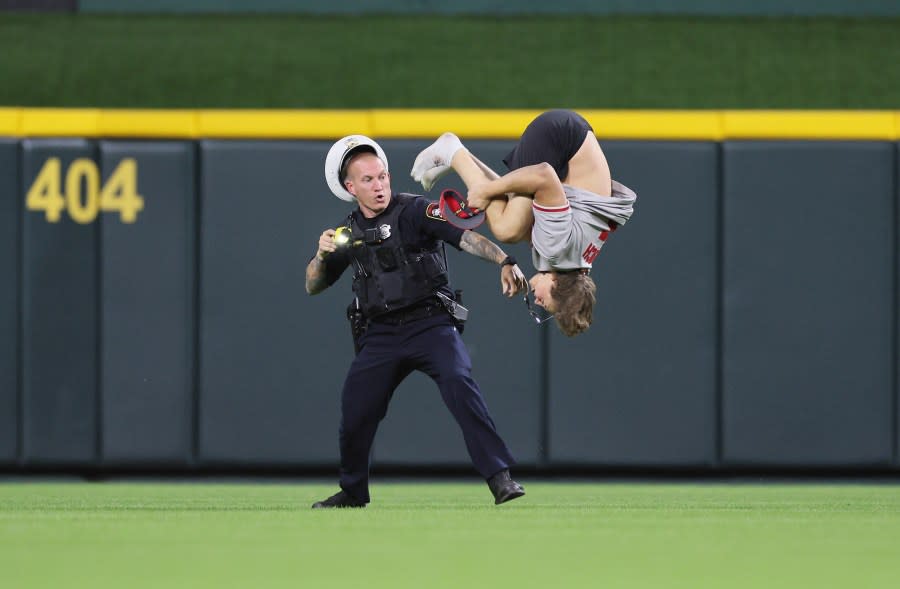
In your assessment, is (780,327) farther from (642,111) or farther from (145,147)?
(145,147)

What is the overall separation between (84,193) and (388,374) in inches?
128

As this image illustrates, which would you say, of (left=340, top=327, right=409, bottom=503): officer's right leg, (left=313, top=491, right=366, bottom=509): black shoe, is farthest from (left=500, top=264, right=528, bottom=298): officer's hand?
(left=313, top=491, right=366, bottom=509): black shoe

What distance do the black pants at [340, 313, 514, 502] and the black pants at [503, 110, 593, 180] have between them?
0.78 metres

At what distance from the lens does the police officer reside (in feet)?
19.0

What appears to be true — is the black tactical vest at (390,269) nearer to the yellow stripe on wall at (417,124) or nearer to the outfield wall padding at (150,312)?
the yellow stripe on wall at (417,124)

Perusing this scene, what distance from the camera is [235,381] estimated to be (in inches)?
326

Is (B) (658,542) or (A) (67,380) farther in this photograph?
(A) (67,380)

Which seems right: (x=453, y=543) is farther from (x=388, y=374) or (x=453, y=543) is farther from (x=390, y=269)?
(x=390, y=269)

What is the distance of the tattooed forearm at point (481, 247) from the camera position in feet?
18.3

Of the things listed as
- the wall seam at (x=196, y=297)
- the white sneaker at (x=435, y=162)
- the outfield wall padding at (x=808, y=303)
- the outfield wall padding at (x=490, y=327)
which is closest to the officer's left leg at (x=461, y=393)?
the white sneaker at (x=435, y=162)

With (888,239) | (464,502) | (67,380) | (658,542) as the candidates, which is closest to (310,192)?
(67,380)

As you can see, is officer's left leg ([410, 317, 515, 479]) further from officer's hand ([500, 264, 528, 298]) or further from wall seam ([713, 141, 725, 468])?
wall seam ([713, 141, 725, 468])
